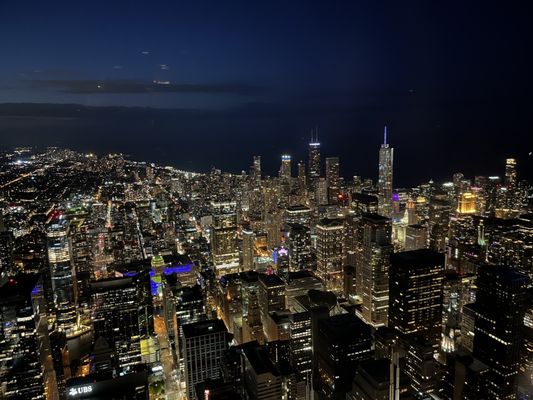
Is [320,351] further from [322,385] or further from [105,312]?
[105,312]

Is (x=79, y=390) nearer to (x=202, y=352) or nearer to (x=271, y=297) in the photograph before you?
(x=202, y=352)

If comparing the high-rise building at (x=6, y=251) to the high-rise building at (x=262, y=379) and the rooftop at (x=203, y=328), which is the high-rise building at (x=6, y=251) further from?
the high-rise building at (x=262, y=379)

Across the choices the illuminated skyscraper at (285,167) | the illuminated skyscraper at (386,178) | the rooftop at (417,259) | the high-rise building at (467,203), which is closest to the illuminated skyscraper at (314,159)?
the illuminated skyscraper at (285,167)

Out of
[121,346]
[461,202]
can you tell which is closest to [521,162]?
[461,202]

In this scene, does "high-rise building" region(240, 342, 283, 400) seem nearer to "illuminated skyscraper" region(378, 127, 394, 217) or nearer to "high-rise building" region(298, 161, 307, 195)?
"illuminated skyscraper" region(378, 127, 394, 217)

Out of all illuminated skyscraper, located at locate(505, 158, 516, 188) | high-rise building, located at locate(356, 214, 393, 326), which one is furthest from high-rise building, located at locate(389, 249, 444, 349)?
illuminated skyscraper, located at locate(505, 158, 516, 188)

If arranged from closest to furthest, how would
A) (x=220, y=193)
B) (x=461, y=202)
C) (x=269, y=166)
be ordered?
(x=461, y=202)
(x=220, y=193)
(x=269, y=166)

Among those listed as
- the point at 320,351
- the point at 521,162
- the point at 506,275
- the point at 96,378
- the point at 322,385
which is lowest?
the point at 322,385
